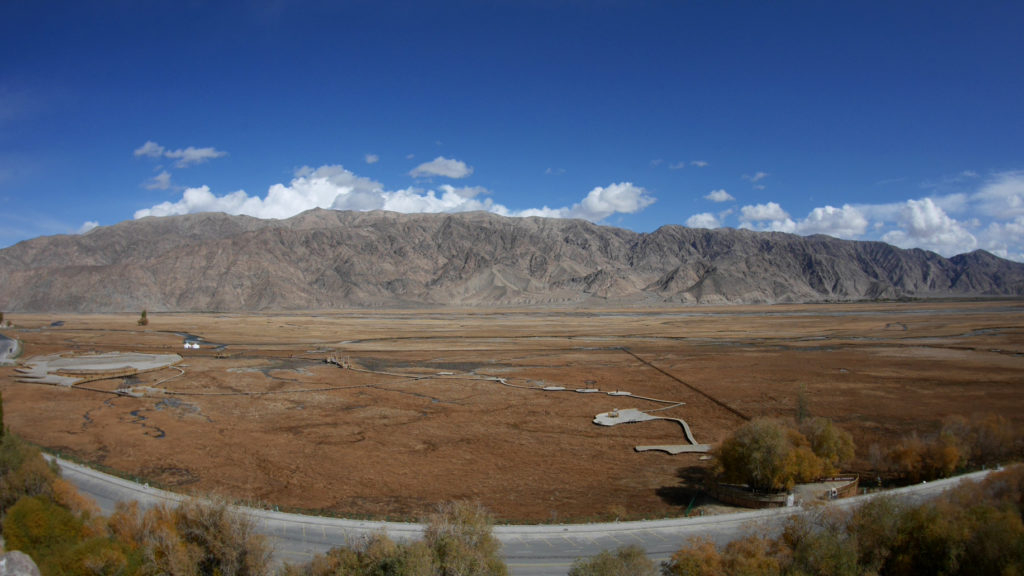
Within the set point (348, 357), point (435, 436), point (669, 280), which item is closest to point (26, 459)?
point (435, 436)

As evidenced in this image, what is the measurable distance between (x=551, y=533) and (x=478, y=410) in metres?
18.8

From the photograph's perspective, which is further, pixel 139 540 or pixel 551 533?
pixel 551 533

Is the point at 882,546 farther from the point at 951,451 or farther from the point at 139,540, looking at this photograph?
the point at 139,540

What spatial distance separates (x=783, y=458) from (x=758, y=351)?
43187 mm

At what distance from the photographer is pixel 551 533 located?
53.2ft

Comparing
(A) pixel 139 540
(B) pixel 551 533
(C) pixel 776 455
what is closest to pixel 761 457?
(C) pixel 776 455

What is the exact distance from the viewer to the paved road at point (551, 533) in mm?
14703

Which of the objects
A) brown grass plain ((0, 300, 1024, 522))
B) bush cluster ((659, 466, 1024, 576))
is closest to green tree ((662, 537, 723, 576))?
bush cluster ((659, 466, 1024, 576))

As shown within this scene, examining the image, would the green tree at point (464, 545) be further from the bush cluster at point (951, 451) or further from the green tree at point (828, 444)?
the bush cluster at point (951, 451)

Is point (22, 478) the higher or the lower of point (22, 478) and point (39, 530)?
the higher

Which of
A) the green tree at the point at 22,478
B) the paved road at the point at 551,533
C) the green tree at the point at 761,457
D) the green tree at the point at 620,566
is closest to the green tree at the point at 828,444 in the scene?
the green tree at the point at 761,457

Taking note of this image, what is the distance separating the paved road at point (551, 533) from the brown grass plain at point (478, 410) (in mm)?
1685

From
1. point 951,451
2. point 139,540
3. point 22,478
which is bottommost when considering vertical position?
point 139,540

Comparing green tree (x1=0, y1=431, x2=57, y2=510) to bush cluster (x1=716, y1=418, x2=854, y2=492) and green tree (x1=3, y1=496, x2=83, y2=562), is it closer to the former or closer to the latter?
green tree (x1=3, y1=496, x2=83, y2=562)
